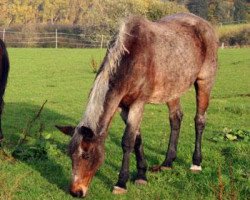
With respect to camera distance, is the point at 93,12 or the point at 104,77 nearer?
the point at 104,77

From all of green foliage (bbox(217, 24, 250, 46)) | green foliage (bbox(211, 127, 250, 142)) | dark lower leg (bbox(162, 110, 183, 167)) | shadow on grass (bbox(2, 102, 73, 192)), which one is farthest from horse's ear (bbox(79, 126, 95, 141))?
green foliage (bbox(217, 24, 250, 46))

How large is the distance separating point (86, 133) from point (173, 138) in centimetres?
245

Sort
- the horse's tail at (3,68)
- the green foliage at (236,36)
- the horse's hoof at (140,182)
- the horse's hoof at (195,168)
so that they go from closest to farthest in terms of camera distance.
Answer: the horse's hoof at (140,182) < the horse's hoof at (195,168) < the horse's tail at (3,68) < the green foliage at (236,36)

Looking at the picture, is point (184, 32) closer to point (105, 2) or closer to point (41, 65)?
point (41, 65)

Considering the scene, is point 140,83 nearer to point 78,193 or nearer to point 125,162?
point 125,162

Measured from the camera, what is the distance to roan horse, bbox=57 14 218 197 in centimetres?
527

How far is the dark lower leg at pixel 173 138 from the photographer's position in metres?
6.89

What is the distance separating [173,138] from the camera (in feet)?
23.7

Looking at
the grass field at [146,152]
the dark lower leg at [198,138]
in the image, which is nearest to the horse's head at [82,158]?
the grass field at [146,152]

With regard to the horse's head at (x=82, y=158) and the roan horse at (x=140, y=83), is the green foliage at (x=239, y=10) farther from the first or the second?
the horse's head at (x=82, y=158)

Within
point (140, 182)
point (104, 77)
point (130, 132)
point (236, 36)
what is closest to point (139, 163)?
point (140, 182)

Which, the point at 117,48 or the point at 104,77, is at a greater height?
the point at 117,48

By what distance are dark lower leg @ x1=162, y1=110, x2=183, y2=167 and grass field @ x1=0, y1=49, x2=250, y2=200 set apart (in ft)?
0.52

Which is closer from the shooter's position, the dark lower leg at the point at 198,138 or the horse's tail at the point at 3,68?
the dark lower leg at the point at 198,138
